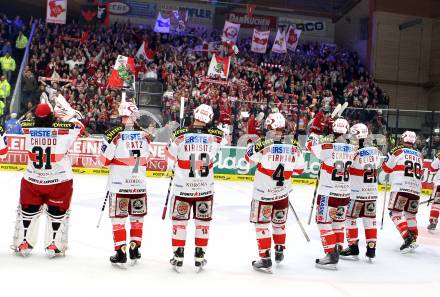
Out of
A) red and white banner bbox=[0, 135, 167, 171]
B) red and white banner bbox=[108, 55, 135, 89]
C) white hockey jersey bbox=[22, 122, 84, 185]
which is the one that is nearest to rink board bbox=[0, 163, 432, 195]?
red and white banner bbox=[0, 135, 167, 171]

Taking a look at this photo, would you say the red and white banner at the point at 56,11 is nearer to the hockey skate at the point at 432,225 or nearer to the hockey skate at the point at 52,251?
the hockey skate at the point at 432,225

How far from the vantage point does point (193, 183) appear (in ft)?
21.2

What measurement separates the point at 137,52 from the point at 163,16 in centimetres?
348

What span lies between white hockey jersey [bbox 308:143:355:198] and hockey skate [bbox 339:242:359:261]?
2.66ft

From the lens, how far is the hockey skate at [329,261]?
704 cm

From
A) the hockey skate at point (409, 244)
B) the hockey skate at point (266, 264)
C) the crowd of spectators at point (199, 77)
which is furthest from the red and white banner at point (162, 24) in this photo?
the hockey skate at point (266, 264)

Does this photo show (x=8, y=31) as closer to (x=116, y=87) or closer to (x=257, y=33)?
(x=116, y=87)

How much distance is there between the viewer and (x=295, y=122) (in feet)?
57.7

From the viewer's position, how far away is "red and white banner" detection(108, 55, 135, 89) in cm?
1869

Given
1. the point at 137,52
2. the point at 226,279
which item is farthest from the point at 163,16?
the point at 226,279

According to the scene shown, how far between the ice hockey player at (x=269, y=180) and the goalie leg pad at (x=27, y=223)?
2574 mm

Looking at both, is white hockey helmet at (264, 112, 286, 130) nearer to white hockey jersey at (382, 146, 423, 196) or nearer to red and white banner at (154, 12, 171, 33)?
white hockey jersey at (382, 146, 423, 196)

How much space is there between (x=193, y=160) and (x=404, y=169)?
12.0 ft

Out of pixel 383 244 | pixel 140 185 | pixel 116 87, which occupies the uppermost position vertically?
pixel 116 87
